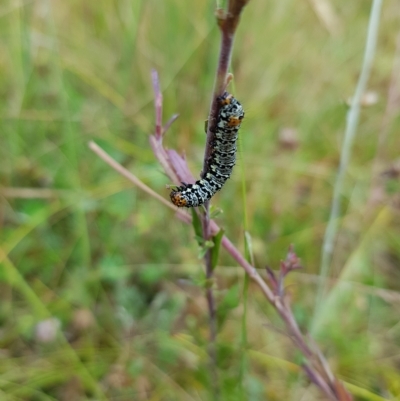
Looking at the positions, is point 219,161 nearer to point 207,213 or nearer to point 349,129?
point 207,213

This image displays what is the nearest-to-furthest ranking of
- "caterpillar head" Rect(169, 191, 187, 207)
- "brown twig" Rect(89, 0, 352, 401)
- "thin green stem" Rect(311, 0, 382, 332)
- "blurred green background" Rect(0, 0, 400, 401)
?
"brown twig" Rect(89, 0, 352, 401) → "caterpillar head" Rect(169, 191, 187, 207) → "thin green stem" Rect(311, 0, 382, 332) → "blurred green background" Rect(0, 0, 400, 401)

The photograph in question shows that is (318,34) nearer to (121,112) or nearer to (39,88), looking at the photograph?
(121,112)

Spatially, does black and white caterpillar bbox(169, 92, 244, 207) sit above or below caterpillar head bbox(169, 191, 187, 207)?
above

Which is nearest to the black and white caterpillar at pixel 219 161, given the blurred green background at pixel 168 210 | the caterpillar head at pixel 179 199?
the caterpillar head at pixel 179 199

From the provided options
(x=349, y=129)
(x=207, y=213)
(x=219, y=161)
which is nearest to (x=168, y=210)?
(x=349, y=129)

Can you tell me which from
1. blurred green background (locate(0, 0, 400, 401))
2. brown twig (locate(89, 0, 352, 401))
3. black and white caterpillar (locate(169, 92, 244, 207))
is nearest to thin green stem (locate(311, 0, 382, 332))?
blurred green background (locate(0, 0, 400, 401))

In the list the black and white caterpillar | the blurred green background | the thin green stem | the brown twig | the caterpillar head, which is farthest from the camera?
the blurred green background

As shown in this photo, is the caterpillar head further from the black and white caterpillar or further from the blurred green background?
the blurred green background
